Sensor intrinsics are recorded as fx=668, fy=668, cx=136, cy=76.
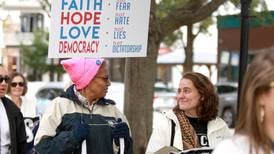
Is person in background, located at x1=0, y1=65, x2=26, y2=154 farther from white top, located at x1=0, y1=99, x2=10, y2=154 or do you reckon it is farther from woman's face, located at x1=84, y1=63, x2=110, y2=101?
woman's face, located at x1=84, y1=63, x2=110, y2=101

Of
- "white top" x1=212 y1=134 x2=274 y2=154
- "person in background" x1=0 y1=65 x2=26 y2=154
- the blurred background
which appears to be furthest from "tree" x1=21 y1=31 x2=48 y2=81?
"white top" x1=212 y1=134 x2=274 y2=154

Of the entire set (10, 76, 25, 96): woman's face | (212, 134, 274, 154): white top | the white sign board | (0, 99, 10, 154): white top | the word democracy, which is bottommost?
(0, 99, 10, 154): white top

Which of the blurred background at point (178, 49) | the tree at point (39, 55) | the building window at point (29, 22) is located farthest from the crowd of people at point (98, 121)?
the building window at point (29, 22)

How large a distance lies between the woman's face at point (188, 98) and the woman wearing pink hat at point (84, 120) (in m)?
0.53

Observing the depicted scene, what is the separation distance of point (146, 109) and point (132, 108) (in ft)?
0.66

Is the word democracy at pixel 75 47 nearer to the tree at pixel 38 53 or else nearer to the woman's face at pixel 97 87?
the woman's face at pixel 97 87

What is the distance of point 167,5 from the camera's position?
1477cm

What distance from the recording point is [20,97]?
8.02 meters

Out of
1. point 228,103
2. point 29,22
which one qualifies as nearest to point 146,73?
point 228,103

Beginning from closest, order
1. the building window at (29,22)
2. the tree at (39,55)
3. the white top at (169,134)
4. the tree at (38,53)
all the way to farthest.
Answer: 1. the white top at (169,134)
2. the tree at (39,55)
3. the tree at (38,53)
4. the building window at (29,22)

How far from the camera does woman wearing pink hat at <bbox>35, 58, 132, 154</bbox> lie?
14.2 ft

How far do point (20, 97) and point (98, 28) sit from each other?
301 cm

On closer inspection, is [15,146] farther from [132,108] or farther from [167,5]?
[167,5]

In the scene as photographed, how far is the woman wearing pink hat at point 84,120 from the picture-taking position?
4.32 meters
